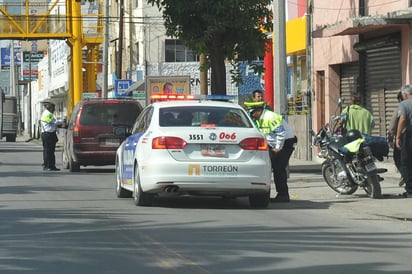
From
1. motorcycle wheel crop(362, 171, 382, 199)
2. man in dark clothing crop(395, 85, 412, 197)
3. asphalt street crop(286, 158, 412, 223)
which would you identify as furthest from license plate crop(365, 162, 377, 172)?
man in dark clothing crop(395, 85, 412, 197)

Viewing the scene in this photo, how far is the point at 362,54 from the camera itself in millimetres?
25672

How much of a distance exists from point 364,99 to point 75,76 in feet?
83.6

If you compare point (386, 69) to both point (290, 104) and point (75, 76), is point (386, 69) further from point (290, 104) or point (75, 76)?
point (75, 76)

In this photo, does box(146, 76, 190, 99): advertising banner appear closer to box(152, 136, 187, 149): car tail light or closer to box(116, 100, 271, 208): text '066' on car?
box(116, 100, 271, 208): text '066' on car

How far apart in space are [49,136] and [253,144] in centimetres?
1194

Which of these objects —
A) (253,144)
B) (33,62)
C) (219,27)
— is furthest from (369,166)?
(33,62)

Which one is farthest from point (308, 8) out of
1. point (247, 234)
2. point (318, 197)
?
point (247, 234)

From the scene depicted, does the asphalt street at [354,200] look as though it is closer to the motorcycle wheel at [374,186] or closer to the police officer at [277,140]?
the motorcycle wheel at [374,186]

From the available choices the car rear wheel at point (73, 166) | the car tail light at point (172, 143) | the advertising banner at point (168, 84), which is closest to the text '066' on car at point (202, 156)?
the car tail light at point (172, 143)

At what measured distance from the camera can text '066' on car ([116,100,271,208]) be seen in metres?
14.4

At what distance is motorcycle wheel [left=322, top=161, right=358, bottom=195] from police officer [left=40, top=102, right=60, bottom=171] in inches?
392

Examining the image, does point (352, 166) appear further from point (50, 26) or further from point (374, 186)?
point (50, 26)

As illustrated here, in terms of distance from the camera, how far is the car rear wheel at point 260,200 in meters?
15.1

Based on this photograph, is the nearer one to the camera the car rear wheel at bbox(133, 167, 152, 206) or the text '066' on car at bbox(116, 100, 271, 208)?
the text '066' on car at bbox(116, 100, 271, 208)
